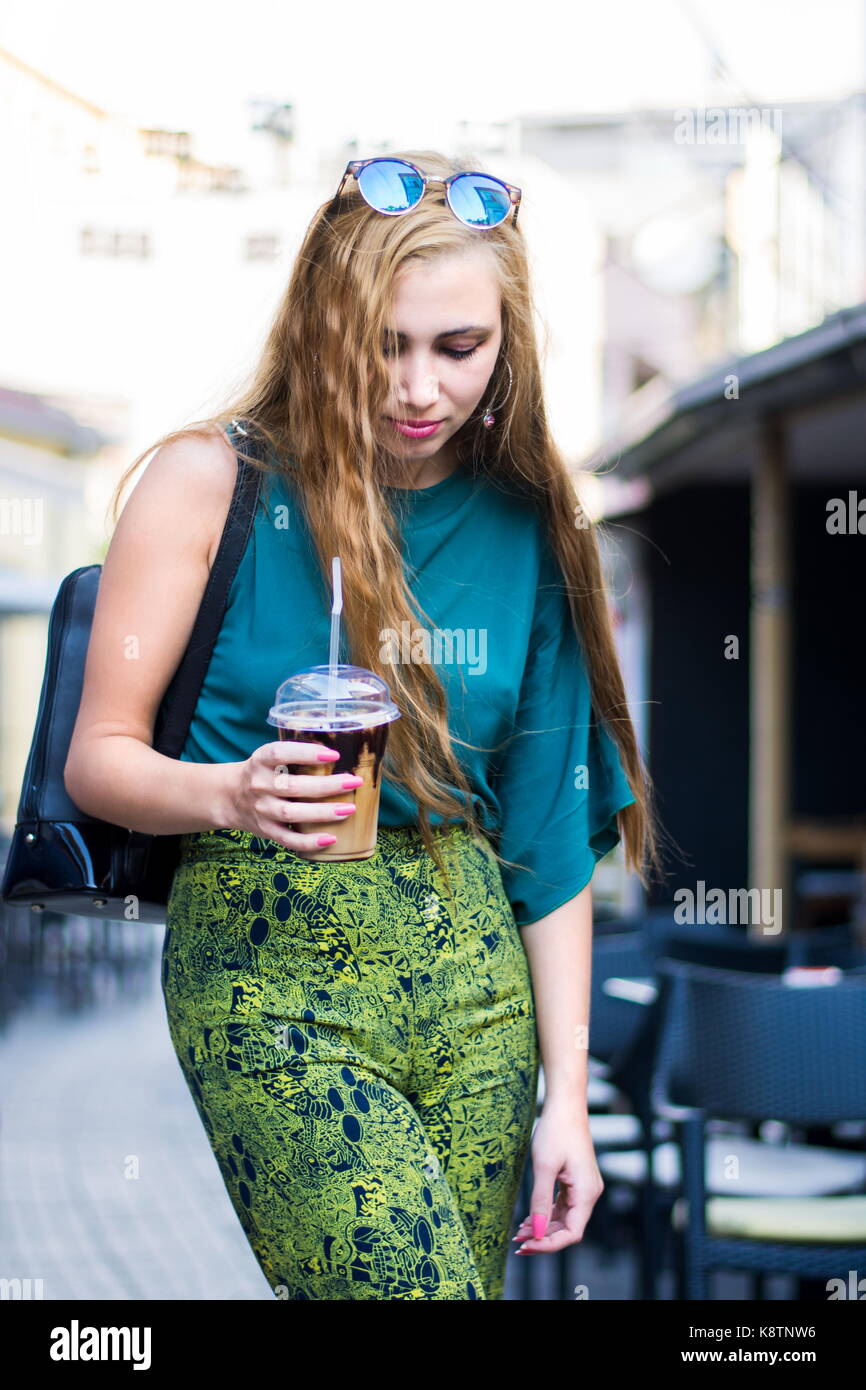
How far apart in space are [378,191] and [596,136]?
18840mm

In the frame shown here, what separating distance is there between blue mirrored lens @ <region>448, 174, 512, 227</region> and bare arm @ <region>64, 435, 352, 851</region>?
1.21ft

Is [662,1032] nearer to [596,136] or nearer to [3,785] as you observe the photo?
[3,785]

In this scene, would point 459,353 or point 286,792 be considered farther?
point 459,353

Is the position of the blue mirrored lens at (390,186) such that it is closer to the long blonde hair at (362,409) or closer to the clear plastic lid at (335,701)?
the long blonde hair at (362,409)

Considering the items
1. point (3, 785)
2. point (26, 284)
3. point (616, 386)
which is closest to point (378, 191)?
point (3, 785)

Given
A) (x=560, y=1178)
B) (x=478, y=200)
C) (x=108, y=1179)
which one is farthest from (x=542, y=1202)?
(x=108, y=1179)

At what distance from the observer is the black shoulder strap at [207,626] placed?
1559 millimetres

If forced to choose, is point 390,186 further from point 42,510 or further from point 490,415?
point 42,510

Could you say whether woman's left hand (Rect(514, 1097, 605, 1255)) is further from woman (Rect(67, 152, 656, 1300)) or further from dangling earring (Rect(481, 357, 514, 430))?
dangling earring (Rect(481, 357, 514, 430))

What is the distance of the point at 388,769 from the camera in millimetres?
1574

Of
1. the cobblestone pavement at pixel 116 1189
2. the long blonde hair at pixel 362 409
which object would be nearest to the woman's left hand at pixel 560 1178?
the long blonde hair at pixel 362 409

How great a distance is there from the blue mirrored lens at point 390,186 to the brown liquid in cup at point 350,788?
0.59 m

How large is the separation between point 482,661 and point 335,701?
0.99ft

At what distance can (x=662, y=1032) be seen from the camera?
365cm
